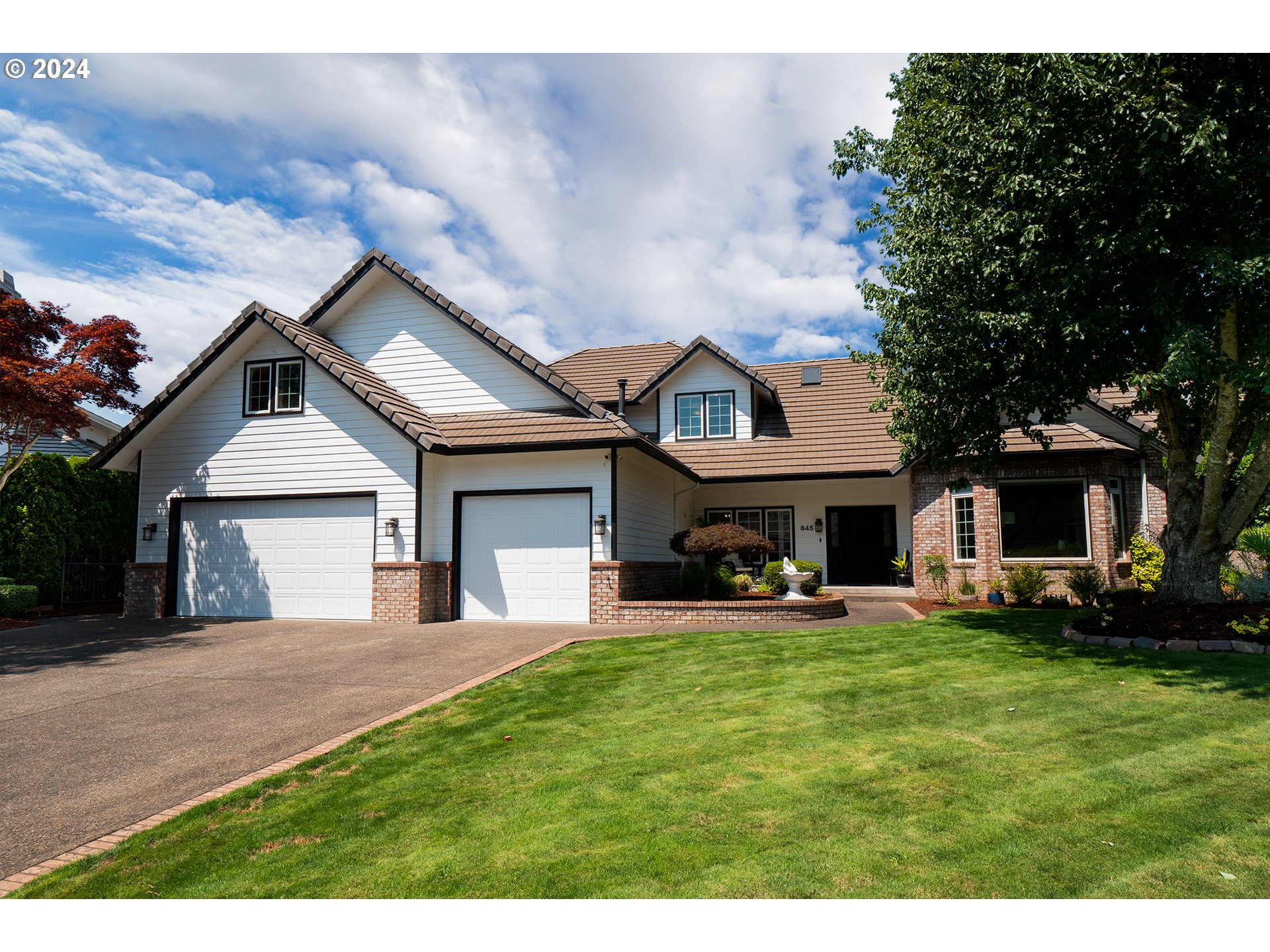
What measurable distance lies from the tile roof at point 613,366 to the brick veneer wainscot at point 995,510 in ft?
28.6

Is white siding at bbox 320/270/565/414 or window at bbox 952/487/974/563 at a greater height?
white siding at bbox 320/270/565/414

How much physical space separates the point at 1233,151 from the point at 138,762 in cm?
1297

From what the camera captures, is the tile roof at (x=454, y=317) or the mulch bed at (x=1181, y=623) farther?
the tile roof at (x=454, y=317)

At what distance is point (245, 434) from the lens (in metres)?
16.2

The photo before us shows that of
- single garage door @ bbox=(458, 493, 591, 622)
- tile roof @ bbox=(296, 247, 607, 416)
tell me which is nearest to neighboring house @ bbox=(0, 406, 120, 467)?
tile roof @ bbox=(296, 247, 607, 416)

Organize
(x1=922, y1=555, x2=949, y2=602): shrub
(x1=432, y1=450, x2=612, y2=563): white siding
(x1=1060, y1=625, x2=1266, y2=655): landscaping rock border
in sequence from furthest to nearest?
(x1=922, y1=555, x2=949, y2=602): shrub → (x1=432, y1=450, x2=612, y2=563): white siding → (x1=1060, y1=625, x2=1266, y2=655): landscaping rock border

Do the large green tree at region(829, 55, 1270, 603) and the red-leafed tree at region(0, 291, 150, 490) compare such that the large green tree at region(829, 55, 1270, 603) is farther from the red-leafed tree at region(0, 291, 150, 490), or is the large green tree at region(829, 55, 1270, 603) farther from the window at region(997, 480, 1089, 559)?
the red-leafed tree at region(0, 291, 150, 490)

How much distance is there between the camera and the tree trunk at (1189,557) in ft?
35.3

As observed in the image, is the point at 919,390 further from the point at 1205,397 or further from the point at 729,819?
the point at 729,819

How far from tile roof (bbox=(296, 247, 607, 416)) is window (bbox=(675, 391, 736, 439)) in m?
6.17

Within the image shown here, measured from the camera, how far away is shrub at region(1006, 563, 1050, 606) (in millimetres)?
16375

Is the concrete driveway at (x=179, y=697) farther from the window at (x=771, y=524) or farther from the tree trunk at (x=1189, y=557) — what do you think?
the window at (x=771, y=524)

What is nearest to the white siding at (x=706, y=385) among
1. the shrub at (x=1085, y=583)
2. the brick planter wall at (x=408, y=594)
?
the shrub at (x=1085, y=583)

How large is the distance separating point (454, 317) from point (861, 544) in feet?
41.5
